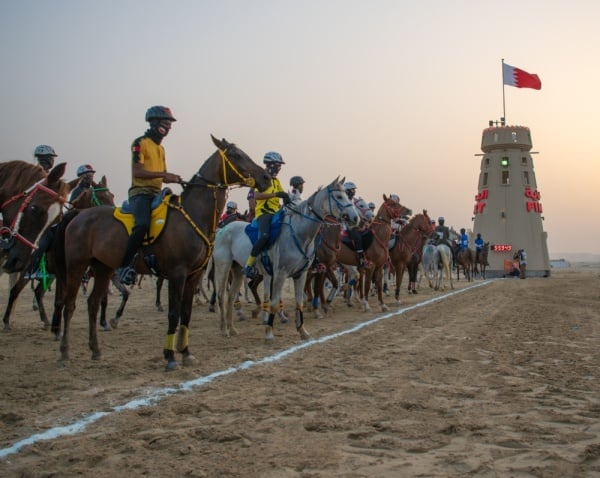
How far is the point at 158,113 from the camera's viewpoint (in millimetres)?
7680

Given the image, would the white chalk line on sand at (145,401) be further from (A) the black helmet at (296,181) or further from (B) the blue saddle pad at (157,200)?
(A) the black helmet at (296,181)

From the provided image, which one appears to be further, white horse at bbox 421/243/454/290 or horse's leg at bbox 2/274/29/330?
white horse at bbox 421/243/454/290

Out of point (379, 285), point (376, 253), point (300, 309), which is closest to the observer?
point (300, 309)

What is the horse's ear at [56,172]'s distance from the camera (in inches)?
335

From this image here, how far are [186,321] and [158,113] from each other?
8.66 feet

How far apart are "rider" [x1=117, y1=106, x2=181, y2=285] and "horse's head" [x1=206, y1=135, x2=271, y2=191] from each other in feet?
1.63

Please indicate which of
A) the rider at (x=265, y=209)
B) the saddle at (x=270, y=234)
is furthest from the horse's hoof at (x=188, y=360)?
the saddle at (x=270, y=234)

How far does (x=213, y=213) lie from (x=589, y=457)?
5.22 metres

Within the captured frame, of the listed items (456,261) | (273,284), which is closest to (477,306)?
(273,284)

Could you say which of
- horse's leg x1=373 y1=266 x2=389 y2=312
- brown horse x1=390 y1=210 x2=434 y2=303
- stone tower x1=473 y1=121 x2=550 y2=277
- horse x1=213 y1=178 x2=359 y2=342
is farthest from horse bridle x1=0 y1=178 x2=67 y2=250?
stone tower x1=473 y1=121 x2=550 y2=277

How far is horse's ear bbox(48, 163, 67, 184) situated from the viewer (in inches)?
335

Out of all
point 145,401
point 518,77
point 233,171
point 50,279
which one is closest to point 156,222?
point 233,171

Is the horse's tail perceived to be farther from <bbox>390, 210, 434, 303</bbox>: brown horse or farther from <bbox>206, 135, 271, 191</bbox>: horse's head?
<bbox>390, 210, 434, 303</bbox>: brown horse

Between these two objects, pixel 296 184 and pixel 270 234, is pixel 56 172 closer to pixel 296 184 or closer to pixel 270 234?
pixel 270 234
